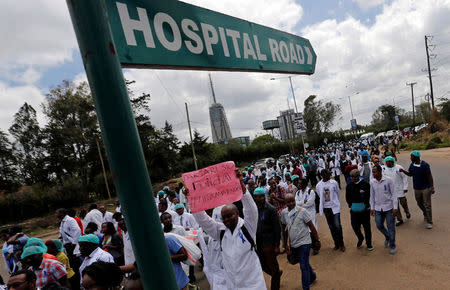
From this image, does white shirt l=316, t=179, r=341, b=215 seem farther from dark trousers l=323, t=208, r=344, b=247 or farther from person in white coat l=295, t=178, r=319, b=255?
person in white coat l=295, t=178, r=319, b=255

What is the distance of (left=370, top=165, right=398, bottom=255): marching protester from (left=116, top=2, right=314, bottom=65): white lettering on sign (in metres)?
4.77

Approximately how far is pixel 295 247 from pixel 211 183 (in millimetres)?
2755

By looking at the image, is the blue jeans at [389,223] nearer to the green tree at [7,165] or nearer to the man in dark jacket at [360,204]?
the man in dark jacket at [360,204]

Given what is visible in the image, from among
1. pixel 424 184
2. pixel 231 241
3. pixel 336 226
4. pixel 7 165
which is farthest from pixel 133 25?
pixel 7 165

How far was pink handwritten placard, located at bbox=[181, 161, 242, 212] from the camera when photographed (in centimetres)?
227

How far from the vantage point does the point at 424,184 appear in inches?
250

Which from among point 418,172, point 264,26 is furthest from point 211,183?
point 418,172

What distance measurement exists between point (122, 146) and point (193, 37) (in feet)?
2.65

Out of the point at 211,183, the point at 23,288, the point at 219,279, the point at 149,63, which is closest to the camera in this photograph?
the point at 149,63

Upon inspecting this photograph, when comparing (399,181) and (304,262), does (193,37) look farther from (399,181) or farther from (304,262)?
(399,181)

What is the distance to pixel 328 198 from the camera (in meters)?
6.11

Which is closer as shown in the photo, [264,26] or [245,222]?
[264,26]

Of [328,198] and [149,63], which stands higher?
[149,63]

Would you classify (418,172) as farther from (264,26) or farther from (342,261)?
(264,26)
